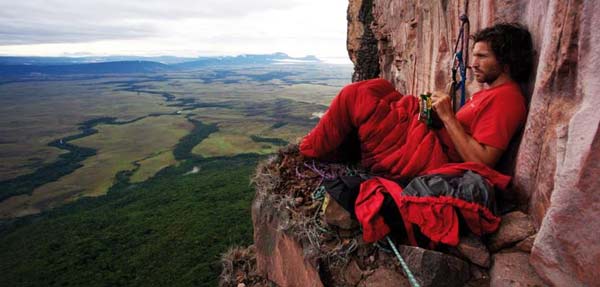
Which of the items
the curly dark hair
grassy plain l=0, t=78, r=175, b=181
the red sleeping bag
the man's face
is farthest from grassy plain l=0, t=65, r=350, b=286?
the curly dark hair

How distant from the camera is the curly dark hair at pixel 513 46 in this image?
322 centimetres

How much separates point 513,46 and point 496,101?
1.69ft

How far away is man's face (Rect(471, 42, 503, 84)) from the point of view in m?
3.40

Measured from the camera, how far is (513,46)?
10.5ft

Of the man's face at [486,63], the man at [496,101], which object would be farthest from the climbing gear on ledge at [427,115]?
the man's face at [486,63]

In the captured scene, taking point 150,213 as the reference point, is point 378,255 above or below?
above

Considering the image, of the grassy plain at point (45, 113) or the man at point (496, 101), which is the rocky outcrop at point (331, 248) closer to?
the man at point (496, 101)

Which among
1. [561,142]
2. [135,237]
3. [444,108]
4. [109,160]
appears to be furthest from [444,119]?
[109,160]

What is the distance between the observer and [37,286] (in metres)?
33.8

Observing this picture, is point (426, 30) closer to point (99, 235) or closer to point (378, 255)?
point (378, 255)

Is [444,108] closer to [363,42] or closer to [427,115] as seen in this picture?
[427,115]

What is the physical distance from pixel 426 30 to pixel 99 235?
4633cm

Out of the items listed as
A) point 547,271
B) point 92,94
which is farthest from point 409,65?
point 92,94

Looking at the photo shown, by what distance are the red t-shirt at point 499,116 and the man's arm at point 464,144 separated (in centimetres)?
5
